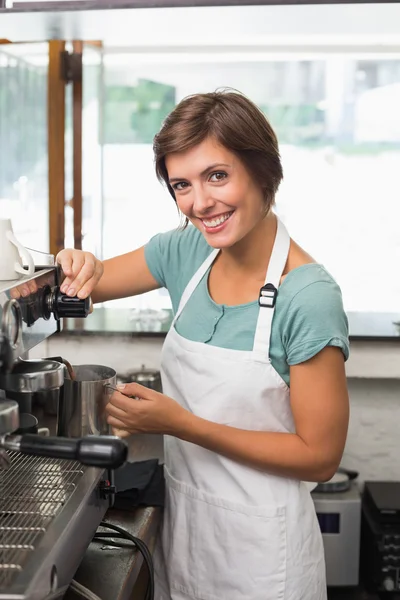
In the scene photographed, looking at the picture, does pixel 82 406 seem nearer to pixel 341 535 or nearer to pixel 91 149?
pixel 341 535

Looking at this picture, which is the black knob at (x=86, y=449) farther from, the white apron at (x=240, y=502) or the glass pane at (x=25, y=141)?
the glass pane at (x=25, y=141)

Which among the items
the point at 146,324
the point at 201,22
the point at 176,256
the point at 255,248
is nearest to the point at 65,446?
the point at 255,248

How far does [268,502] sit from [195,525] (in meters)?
0.15

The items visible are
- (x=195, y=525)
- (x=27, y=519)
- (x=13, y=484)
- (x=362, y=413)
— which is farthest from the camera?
(x=362, y=413)

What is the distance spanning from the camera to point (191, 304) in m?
1.47

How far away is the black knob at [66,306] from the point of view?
1.12 meters

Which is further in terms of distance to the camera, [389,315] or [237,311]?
[389,315]

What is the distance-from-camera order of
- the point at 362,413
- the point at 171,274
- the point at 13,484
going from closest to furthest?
the point at 13,484 < the point at 171,274 < the point at 362,413

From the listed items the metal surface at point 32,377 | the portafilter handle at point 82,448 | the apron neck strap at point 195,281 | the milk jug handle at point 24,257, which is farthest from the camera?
the apron neck strap at point 195,281

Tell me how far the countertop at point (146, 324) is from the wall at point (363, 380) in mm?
29

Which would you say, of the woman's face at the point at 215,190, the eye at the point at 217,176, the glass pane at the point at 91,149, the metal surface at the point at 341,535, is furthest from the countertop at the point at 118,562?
the glass pane at the point at 91,149

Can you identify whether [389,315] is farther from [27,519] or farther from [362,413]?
[27,519]

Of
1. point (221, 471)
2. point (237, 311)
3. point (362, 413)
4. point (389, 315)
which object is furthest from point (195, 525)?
point (389, 315)

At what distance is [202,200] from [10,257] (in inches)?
14.0
